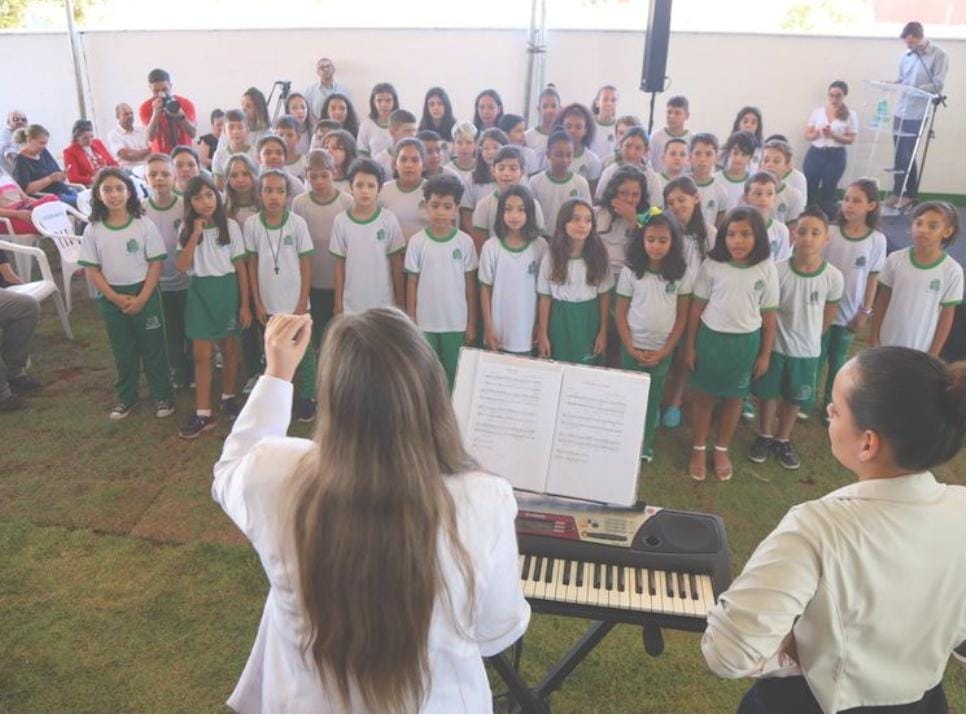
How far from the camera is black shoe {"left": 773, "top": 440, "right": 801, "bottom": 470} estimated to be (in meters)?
3.48

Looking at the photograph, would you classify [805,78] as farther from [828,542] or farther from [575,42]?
[828,542]

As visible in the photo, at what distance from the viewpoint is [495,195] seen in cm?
380

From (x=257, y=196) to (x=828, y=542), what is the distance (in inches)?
131

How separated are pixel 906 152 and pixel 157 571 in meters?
7.55

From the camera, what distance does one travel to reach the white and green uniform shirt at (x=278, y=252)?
3.61 meters

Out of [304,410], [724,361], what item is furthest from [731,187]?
[304,410]

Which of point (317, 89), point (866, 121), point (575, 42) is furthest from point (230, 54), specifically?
point (866, 121)

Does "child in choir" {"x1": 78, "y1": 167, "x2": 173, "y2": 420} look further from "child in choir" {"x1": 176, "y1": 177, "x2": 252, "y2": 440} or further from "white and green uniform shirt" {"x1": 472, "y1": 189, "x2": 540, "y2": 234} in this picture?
"white and green uniform shirt" {"x1": 472, "y1": 189, "x2": 540, "y2": 234}

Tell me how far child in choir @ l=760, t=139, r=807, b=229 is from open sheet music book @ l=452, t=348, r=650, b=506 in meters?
3.05

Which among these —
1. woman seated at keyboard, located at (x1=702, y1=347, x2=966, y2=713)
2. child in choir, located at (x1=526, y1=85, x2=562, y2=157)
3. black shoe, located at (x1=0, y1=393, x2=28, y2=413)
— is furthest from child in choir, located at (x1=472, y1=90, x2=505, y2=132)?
woman seated at keyboard, located at (x1=702, y1=347, x2=966, y2=713)

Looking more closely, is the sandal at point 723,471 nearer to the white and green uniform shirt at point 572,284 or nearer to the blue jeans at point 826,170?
the white and green uniform shirt at point 572,284

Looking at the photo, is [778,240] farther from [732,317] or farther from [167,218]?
[167,218]

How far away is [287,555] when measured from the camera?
46.1 inches

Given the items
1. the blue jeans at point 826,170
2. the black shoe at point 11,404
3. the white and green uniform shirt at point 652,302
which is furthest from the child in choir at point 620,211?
the blue jeans at point 826,170
